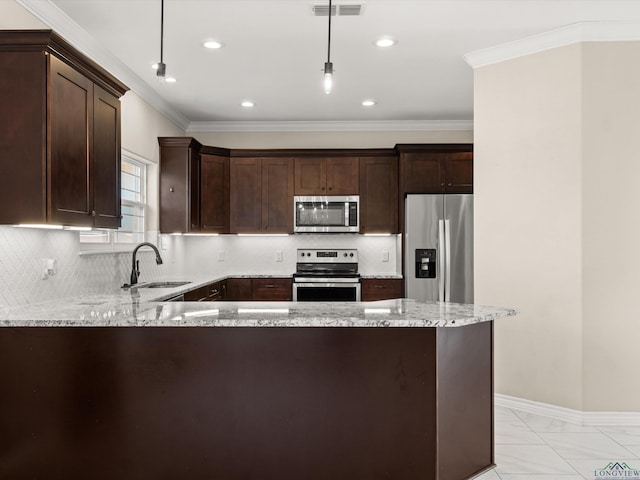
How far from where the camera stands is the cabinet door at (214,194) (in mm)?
5895

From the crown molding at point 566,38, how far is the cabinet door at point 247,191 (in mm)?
2926

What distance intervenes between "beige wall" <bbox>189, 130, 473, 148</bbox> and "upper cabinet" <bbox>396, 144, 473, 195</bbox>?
515 millimetres

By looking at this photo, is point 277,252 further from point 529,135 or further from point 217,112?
point 529,135

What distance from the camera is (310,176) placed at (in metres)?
6.12

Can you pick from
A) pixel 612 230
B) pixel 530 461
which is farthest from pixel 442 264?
pixel 530 461

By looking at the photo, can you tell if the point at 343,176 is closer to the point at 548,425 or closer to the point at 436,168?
the point at 436,168

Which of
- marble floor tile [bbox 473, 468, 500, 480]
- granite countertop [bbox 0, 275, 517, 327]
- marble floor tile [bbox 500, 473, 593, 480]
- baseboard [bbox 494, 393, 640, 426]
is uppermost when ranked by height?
granite countertop [bbox 0, 275, 517, 327]

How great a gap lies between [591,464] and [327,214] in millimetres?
3775

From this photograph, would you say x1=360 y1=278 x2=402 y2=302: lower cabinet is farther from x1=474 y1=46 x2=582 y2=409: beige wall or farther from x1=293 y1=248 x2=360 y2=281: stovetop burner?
x1=474 y1=46 x2=582 y2=409: beige wall

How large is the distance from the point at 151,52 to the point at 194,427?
2.90m

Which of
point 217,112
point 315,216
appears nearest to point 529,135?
point 315,216

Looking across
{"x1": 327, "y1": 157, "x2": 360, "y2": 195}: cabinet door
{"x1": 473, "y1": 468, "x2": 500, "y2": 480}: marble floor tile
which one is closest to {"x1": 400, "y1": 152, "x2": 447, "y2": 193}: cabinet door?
{"x1": 327, "y1": 157, "x2": 360, "y2": 195}: cabinet door

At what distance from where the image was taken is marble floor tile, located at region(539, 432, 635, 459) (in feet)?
9.97

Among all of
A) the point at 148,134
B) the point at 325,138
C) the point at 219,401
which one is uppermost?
the point at 325,138
